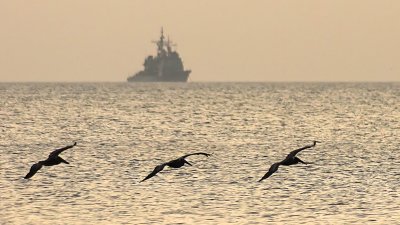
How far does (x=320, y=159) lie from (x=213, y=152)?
25.4 ft

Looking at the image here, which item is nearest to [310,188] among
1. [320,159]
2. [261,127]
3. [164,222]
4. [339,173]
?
[339,173]

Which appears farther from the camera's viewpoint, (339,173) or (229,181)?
(339,173)

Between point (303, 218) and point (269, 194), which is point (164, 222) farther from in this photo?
point (269, 194)

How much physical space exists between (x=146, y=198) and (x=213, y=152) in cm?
2270

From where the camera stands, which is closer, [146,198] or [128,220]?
[128,220]

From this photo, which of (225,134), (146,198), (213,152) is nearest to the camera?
(146,198)

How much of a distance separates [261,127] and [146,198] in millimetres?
52434

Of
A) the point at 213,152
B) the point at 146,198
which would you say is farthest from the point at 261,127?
the point at 146,198

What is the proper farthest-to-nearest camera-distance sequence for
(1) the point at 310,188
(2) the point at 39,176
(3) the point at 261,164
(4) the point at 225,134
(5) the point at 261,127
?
(5) the point at 261,127 < (4) the point at 225,134 < (3) the point at 261,164 < (2) the point at 39,176 < (1) the point at 310,188

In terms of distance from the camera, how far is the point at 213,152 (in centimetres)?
6488

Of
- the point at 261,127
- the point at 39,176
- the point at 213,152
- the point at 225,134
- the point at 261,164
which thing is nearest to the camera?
the point at 39,176

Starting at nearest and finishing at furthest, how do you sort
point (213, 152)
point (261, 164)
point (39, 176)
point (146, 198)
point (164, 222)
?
point (164, 222) → point (146, 198) → point (39, 176) → point (261, 164) → point (213, 152)

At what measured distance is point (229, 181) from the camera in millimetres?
47938

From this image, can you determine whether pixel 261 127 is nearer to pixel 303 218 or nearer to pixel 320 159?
pixel 320 159
